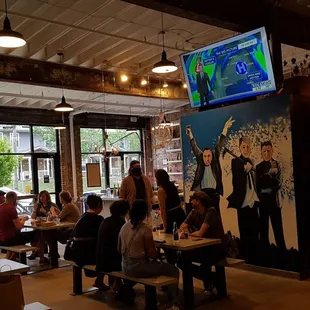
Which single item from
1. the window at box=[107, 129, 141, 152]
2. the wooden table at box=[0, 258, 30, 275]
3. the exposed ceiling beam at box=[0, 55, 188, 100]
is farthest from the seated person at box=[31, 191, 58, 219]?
the window at box=[107, 129, 141, 152]

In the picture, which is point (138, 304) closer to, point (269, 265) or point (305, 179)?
point (269, 265)

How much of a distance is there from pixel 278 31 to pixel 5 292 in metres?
5.19

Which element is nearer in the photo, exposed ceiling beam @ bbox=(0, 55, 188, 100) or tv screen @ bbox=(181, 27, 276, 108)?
tv screen @ bbox=(181, 27, 276, 108)

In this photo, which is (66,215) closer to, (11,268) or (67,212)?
(67,212)

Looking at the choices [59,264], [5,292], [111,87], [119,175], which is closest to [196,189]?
[59,264]

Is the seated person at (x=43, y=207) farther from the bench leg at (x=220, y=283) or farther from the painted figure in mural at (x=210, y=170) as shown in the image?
the bench leg at (x=220, y=283)

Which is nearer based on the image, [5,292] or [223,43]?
[5,292]

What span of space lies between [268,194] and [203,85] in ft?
6.37

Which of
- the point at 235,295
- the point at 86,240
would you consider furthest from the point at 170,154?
the point at 235,295

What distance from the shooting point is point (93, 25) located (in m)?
6.79

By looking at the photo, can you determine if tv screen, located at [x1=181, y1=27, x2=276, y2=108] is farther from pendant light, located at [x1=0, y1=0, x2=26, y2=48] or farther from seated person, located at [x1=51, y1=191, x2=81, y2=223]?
pendant light, located at [x1=0, y1=0, x2=26, y2=48]

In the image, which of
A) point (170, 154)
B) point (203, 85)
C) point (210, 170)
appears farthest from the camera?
point (170, 154)

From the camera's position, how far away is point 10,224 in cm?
698

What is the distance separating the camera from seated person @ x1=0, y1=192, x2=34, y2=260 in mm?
6906
